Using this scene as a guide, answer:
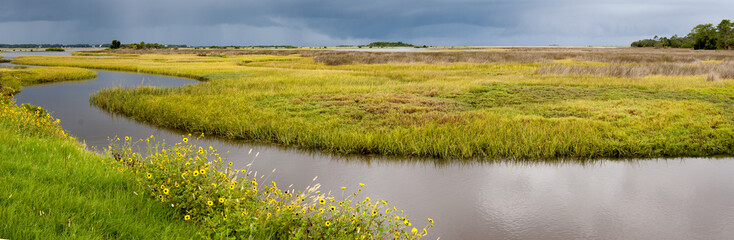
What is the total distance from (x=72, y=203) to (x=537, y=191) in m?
9.43

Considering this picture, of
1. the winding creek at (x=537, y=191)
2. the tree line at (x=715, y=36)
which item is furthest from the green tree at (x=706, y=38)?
the winding creek at (x=537, y=191)

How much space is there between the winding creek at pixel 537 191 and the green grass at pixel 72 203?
14.5ft

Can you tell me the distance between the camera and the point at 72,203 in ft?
19.8

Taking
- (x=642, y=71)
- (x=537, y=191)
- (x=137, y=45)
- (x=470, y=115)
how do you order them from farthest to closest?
(x=137, y=45)
(x=642, y=71)
(x=470, y=115)
(x=537, y=191)

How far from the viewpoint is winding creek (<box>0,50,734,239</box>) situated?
8719mm

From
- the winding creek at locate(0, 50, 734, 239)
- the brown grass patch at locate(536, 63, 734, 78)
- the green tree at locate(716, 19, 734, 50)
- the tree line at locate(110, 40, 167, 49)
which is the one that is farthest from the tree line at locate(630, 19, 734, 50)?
the tree line at locate(110, 40, 167, 49)

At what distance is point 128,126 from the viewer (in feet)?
63.7

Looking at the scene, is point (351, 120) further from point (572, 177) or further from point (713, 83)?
point (713, 83)

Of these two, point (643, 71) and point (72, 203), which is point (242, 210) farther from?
point (643, 71)

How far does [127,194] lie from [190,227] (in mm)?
1351

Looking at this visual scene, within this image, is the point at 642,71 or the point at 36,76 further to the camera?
the point at 36,76

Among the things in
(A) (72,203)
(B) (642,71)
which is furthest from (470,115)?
(B) (642,71)

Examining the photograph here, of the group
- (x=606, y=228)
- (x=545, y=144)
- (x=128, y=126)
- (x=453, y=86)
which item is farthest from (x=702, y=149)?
(x=128, y=126)

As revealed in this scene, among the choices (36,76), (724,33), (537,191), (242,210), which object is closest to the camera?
(242,210)
